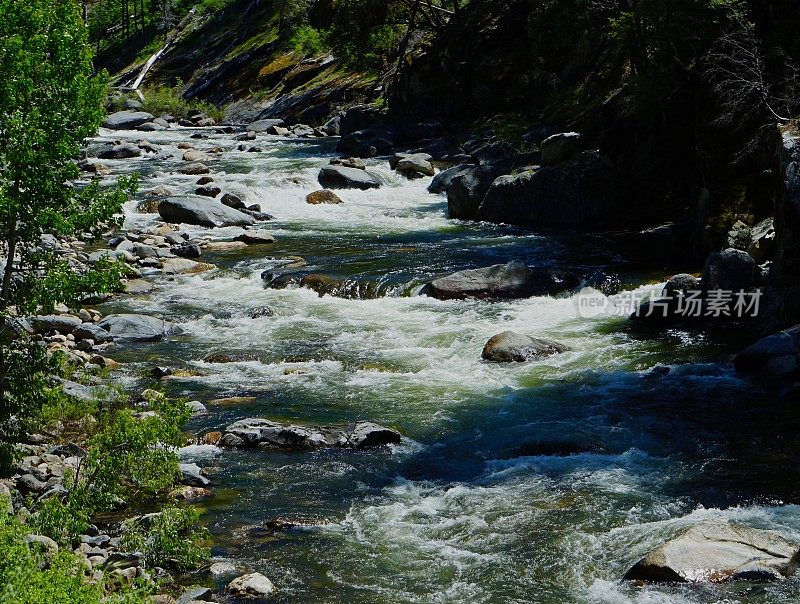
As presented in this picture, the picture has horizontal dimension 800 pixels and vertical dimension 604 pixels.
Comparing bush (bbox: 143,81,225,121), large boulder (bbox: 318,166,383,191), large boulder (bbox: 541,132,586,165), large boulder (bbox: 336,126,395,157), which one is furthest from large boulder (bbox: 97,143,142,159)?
bush (bbox: 143,81,225,121)

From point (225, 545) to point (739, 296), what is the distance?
1281 centimetres

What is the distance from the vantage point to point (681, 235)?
1043 inches

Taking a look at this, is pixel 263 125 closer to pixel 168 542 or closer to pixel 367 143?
pixel 367 143

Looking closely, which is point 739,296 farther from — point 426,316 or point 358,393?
point 358,393

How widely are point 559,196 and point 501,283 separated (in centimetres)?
804

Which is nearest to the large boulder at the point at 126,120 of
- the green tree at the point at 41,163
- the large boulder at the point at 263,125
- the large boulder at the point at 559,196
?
the large boulder at the point at 263,125

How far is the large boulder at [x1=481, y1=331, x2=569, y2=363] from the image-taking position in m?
18.2

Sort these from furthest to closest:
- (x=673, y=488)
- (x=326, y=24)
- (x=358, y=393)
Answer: (x=326, y=24) < (x=358, y=393) < (x=673, y=488)

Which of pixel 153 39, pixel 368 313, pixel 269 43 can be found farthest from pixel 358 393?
pixel 153 39

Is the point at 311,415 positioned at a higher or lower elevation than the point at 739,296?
lower

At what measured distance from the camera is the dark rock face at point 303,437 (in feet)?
47.1

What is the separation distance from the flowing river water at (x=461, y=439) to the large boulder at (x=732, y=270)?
4.99ft

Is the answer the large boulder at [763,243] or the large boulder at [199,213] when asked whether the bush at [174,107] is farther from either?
the large boulder at [763,243]

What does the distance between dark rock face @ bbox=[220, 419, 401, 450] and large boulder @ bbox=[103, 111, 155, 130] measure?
48.5 meters
